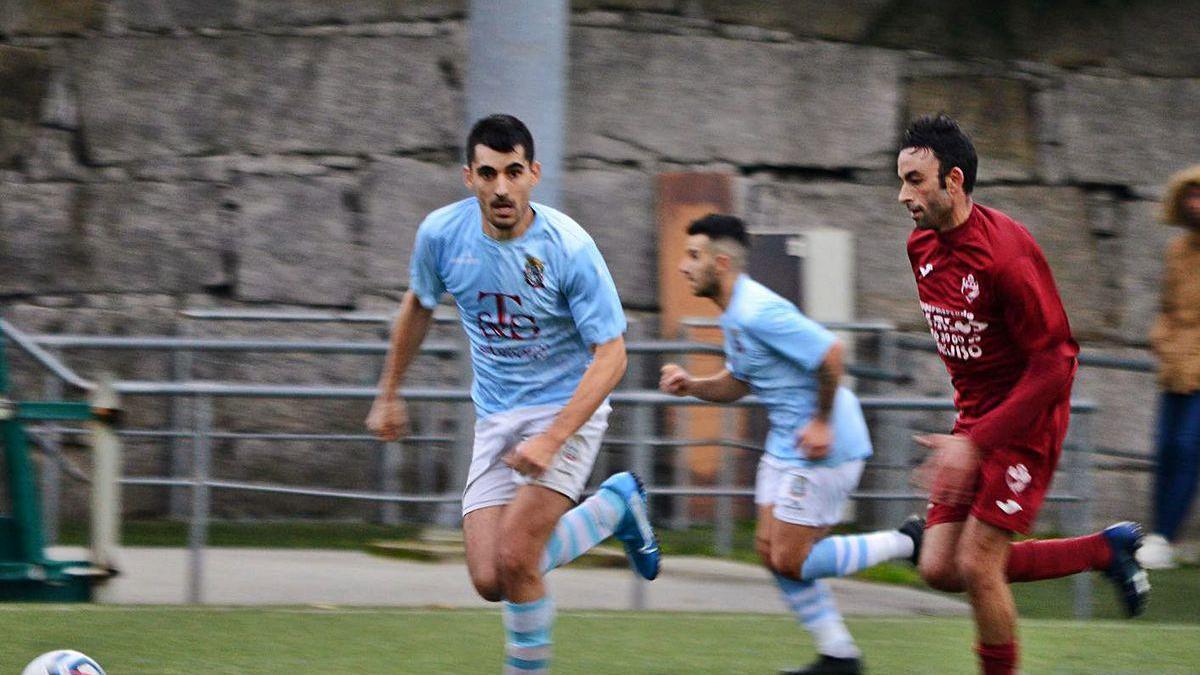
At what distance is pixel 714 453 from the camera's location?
27.4ft

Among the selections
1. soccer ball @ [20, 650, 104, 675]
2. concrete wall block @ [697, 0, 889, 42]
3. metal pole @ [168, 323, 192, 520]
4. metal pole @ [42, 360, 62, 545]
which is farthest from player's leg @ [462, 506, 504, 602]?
concrete wall block @ [697, 0, 889, 42]

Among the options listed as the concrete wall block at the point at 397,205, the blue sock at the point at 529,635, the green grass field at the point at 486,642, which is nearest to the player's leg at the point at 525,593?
the blue sock at the point at 529,635

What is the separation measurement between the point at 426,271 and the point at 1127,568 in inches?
93.6

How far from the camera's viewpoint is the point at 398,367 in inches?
210

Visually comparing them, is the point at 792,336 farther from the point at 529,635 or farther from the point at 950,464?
the point at 529,635

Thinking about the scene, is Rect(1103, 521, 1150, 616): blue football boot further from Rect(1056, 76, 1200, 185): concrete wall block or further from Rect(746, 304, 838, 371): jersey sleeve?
Rect(1056, 76, 1200, 185): concrete wall block

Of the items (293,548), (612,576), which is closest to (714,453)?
(612,576)

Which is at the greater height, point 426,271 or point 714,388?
point 426,271

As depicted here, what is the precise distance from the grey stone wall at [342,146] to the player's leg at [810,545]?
14.2ft

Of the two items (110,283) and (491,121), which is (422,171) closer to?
(110,283)

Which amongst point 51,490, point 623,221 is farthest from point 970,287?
point 623,221

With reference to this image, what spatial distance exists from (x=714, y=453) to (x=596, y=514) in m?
2.85

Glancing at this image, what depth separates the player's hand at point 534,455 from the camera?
4746 mm

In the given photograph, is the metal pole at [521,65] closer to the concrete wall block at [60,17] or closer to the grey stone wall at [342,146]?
the grey stone wall at [342,146]
